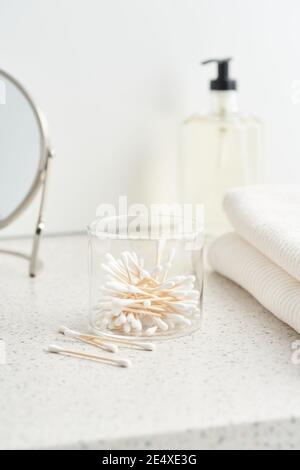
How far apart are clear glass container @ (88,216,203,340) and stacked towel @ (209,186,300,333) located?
0.20 ft

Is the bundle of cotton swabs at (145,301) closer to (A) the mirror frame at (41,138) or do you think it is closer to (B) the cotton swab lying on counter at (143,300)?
(B) the cotton swab lying on counter at (143,300)

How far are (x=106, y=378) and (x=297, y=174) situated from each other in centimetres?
69

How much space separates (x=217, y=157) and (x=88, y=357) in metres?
0.49

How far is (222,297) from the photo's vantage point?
0.82 metres

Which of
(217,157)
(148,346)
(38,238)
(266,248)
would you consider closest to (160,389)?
(148,346)

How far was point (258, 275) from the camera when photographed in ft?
2.55

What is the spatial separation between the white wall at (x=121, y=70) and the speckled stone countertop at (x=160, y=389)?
1.07 ft

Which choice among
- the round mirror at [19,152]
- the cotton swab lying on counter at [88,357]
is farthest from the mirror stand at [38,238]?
the cotton swab lying on counter at [88,357]

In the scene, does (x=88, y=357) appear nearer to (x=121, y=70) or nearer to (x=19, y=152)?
(x=19, y=152)

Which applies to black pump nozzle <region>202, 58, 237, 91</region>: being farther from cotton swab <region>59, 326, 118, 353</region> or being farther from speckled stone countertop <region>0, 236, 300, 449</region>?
cotton swab <region>59, 326, 118, 353</region>

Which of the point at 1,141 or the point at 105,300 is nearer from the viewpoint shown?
the point at 105,300

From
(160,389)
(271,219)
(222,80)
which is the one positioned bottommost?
(160,389)

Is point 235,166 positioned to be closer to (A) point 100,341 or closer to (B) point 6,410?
(A) point 100,341

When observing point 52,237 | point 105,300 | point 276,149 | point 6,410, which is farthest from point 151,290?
point 276,149
